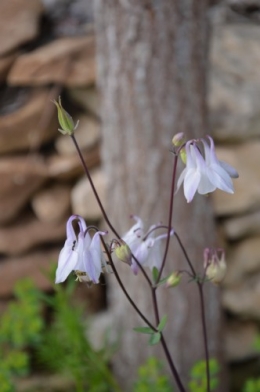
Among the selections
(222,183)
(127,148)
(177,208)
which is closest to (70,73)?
(127,148)

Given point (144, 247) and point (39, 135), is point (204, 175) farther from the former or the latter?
point (39, 135)

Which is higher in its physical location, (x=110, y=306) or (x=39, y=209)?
(x=39, y=209)

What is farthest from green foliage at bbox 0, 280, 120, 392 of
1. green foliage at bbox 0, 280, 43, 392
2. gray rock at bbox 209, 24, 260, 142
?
gray rock at bbox 209, 24, 260, 142

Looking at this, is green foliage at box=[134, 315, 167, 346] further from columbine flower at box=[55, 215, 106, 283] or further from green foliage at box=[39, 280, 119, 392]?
green foliage at box=[39, 280, 119, 392]

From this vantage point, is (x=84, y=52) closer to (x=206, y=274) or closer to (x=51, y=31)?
(x=51, y=31)

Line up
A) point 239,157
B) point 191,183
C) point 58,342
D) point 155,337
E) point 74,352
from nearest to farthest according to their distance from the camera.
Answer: point 191,183 < point 155,337 < point 74,352 < point 58,342 < point 239,157

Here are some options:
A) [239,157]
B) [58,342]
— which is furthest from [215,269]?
[239,157]
